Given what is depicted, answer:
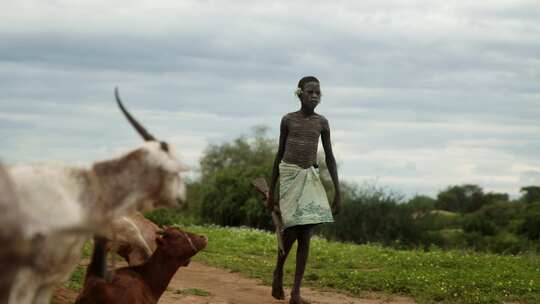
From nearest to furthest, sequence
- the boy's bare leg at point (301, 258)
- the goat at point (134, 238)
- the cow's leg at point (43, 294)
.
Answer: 1. the cow's leg at point (43, 294)
2. the goat at point (134, 238)
3. the boy's bare leg at point (301, 258)

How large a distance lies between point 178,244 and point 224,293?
4116mm

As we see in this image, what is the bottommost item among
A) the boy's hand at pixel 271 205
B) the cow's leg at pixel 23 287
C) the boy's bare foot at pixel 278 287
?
the boy's bare foot at pixel 278 287

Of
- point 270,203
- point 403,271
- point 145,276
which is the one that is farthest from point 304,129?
point 403,271

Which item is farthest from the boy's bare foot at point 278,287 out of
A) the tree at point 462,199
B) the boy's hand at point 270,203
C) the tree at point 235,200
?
the tree at point 462,199

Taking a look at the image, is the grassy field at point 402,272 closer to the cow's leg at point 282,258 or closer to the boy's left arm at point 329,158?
the cow's leg at point 282,258

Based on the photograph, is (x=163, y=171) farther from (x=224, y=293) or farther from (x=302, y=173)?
(x=224, y=293)

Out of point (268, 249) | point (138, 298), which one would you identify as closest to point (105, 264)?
point (138, 298)

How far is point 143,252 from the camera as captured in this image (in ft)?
20.8

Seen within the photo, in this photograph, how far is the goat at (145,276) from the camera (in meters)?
5.48

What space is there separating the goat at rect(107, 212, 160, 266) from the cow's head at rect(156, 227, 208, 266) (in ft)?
0.62

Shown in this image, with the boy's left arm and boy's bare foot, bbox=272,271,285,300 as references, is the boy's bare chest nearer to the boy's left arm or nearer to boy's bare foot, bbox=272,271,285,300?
the boy's left arm

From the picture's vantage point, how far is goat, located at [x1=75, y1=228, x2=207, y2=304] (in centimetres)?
548

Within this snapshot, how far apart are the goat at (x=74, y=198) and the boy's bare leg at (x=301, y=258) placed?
4651 millimetres

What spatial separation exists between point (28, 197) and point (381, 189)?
2347cm
